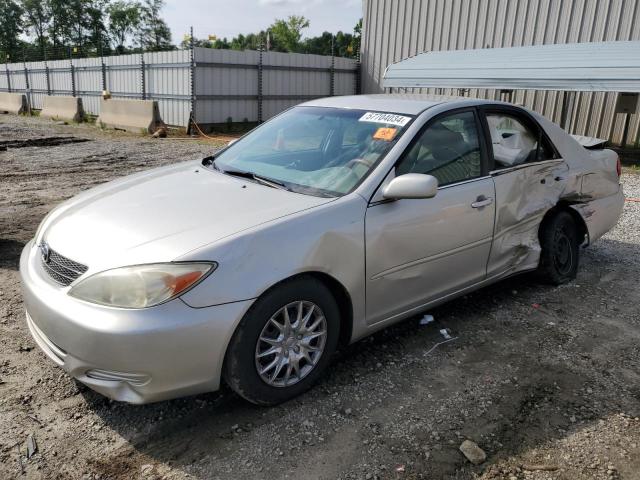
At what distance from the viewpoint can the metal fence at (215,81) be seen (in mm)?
17266

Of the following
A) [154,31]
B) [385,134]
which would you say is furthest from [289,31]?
Result: [385,134]

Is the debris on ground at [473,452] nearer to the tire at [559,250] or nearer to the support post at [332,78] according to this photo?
the tire at [559,250]

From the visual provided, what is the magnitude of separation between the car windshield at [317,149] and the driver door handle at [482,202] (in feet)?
2.40

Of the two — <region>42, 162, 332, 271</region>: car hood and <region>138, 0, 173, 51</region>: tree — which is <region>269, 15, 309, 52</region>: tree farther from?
<region>42, 162, 332, 271</region>: car hood

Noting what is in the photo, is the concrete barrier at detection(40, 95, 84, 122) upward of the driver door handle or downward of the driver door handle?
downward

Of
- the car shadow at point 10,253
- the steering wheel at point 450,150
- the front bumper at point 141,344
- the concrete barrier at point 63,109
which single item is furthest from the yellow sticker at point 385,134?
the concrete barrier at point 63,109

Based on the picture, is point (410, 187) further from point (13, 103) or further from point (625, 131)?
point (13, 103)

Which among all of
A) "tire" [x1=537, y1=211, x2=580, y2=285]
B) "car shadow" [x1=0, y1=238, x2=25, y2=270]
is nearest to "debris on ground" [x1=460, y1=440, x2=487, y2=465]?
"tire" [x1=537, y1=211, x2=580, y2=285]

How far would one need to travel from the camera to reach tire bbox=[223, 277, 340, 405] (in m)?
2.61

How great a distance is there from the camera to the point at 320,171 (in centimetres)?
333

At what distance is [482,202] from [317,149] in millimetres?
1189

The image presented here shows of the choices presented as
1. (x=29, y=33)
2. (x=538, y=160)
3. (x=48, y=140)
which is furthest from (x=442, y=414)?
(x=29, y=33)

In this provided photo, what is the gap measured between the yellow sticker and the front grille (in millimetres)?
1886

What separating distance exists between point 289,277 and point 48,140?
13.4m
